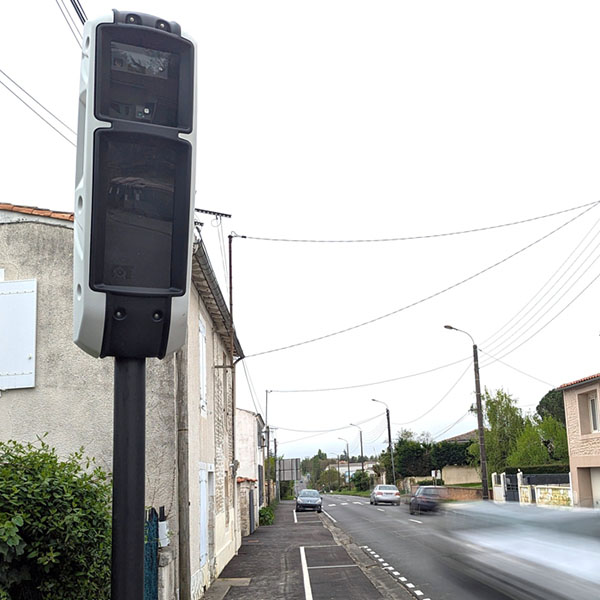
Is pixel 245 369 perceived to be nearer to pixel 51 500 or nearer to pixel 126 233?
pixel 51 500

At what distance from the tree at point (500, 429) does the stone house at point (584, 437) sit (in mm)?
21442

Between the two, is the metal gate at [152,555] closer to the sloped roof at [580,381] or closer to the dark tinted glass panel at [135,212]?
the dark tinted glass panel at [135,212]

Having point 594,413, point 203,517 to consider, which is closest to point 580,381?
point 594,413

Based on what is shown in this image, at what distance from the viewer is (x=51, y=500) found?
5.88m

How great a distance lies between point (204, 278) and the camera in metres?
13.7

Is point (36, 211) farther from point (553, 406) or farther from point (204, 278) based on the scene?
point (553, 406)

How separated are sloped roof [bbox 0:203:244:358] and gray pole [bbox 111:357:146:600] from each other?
8722 millimetres

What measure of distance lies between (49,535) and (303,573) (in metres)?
12.5

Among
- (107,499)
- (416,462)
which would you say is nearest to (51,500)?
(107,499)

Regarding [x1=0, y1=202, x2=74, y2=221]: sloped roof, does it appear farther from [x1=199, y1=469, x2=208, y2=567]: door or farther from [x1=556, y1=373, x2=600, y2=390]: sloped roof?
[x1=556, y1=373, x2=600, y2=390]: sloped roof

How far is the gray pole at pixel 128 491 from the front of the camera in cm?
217

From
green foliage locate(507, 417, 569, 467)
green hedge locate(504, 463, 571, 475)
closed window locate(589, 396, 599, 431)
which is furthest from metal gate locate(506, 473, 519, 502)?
green foliage locate(507, 417, 569, 467)

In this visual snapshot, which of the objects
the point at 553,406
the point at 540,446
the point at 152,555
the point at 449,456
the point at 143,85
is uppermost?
the point at 553,406

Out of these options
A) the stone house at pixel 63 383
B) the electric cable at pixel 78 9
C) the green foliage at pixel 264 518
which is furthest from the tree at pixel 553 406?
the electric cable at pixel 78 9
